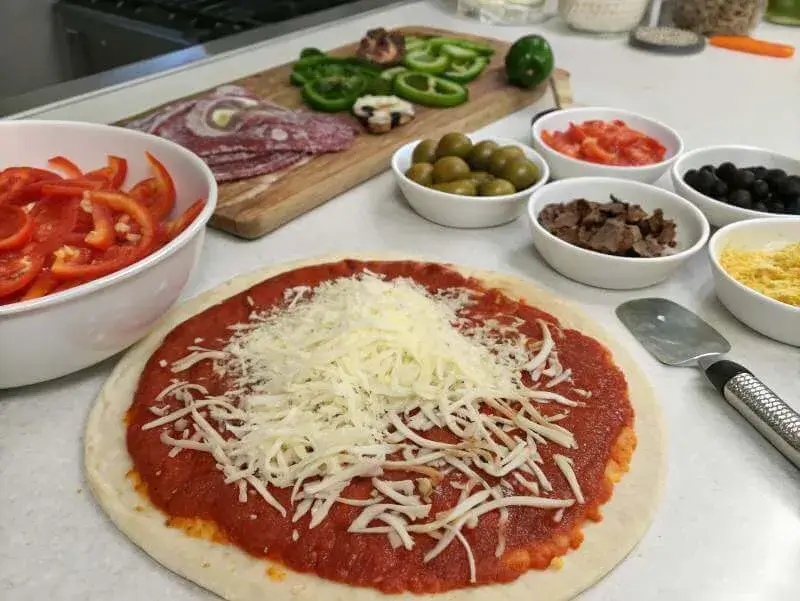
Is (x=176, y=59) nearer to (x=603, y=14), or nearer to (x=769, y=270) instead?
(x=603, y=14)

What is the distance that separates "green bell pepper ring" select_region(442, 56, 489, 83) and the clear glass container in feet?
3.09

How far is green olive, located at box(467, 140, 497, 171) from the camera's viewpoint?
83.7 inches

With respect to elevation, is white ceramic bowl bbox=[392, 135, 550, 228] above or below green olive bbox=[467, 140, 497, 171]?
below

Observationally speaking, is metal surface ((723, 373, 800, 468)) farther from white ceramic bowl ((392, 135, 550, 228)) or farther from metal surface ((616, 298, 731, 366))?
white ceramic bowl ((392, 135, 550, 228))

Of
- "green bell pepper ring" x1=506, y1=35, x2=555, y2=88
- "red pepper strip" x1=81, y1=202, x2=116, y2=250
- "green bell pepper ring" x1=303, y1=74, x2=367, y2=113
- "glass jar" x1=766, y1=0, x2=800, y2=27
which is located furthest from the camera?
"glass jar" x1=766, y1=0, x2=800, y2=27

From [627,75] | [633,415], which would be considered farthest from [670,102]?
[633,415]

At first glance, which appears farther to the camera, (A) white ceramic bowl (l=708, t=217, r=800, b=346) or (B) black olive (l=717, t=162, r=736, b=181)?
(B) black olive (l=717, t=162, r=736, b=181)

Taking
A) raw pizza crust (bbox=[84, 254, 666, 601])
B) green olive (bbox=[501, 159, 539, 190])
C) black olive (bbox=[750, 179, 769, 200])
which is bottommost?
raw pizza crust (bbox=[84, 254, 666, 601])

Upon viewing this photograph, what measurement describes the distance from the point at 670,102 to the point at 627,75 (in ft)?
1.13

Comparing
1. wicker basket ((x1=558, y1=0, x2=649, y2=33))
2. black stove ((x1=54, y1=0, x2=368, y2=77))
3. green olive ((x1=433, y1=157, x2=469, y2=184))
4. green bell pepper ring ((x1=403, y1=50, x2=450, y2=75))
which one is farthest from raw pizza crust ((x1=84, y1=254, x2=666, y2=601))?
wicker basket ((x1=558, y1=0, x2=649, y2=33))

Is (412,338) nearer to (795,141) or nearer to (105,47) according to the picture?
(795,141)

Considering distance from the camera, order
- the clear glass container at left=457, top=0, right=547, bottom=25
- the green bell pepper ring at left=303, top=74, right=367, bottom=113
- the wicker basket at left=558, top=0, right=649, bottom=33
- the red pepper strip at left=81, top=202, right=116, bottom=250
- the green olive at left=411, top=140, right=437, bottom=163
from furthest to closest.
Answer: the clear glass container at left=457, top=0, right=547, bottom=25, the wicker basket at left=558, top=0, right=649, bottom=33, the green bell pepper ring at left=303, top=74, right=367, bottom=113, the green olive at left=411, top=140, right=437, bottom=163, the red pepper strip at left=81, top=202, right=116, bottom=250

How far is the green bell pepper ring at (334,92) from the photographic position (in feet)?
8.35

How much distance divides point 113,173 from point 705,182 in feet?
5.04
